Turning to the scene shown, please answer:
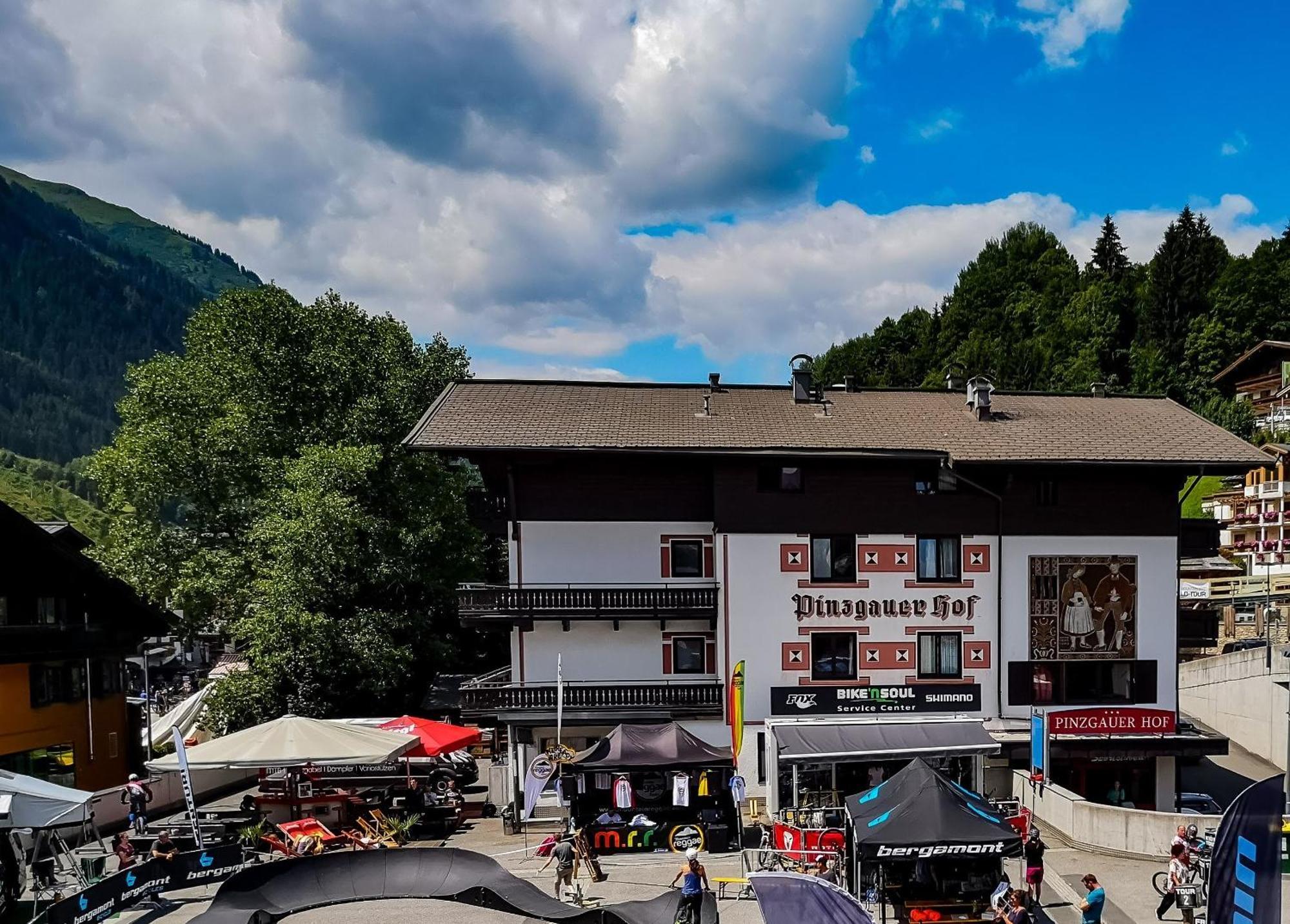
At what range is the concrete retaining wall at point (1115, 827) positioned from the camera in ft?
70.2

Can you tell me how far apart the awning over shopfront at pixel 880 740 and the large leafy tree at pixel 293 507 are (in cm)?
1500

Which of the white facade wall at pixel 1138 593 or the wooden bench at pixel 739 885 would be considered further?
the white facade wall at pixel 1138 593

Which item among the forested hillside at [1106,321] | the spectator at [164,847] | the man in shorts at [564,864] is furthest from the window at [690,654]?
the forested hillside at [1106,321]

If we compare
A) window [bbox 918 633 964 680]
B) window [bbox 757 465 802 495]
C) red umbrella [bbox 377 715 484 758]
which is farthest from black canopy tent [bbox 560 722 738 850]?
window [bbox 757 465 802 495]

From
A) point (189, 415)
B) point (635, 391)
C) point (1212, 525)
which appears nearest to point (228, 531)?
point (189, 415)

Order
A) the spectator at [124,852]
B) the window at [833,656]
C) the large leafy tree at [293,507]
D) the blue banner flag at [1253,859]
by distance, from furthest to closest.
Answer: the large leafy tree at [293,507] → the window at [833,656] → the spectator at [124,852] → the blue banner flag at [1253,859]

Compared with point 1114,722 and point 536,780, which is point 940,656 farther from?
point 536,780

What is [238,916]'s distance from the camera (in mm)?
15320

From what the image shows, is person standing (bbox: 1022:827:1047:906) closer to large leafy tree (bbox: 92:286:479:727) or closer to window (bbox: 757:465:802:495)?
window (bbox: 757:465:802:495)

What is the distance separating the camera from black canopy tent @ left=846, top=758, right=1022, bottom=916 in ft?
52.9

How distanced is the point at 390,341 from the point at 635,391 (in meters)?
13.8

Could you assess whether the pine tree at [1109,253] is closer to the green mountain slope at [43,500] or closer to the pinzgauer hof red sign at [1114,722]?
the pinzgauer hof red sign at [1114,722]

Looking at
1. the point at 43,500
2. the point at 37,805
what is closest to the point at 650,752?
the point at 37,805

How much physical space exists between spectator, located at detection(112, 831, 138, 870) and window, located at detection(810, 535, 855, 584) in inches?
723
